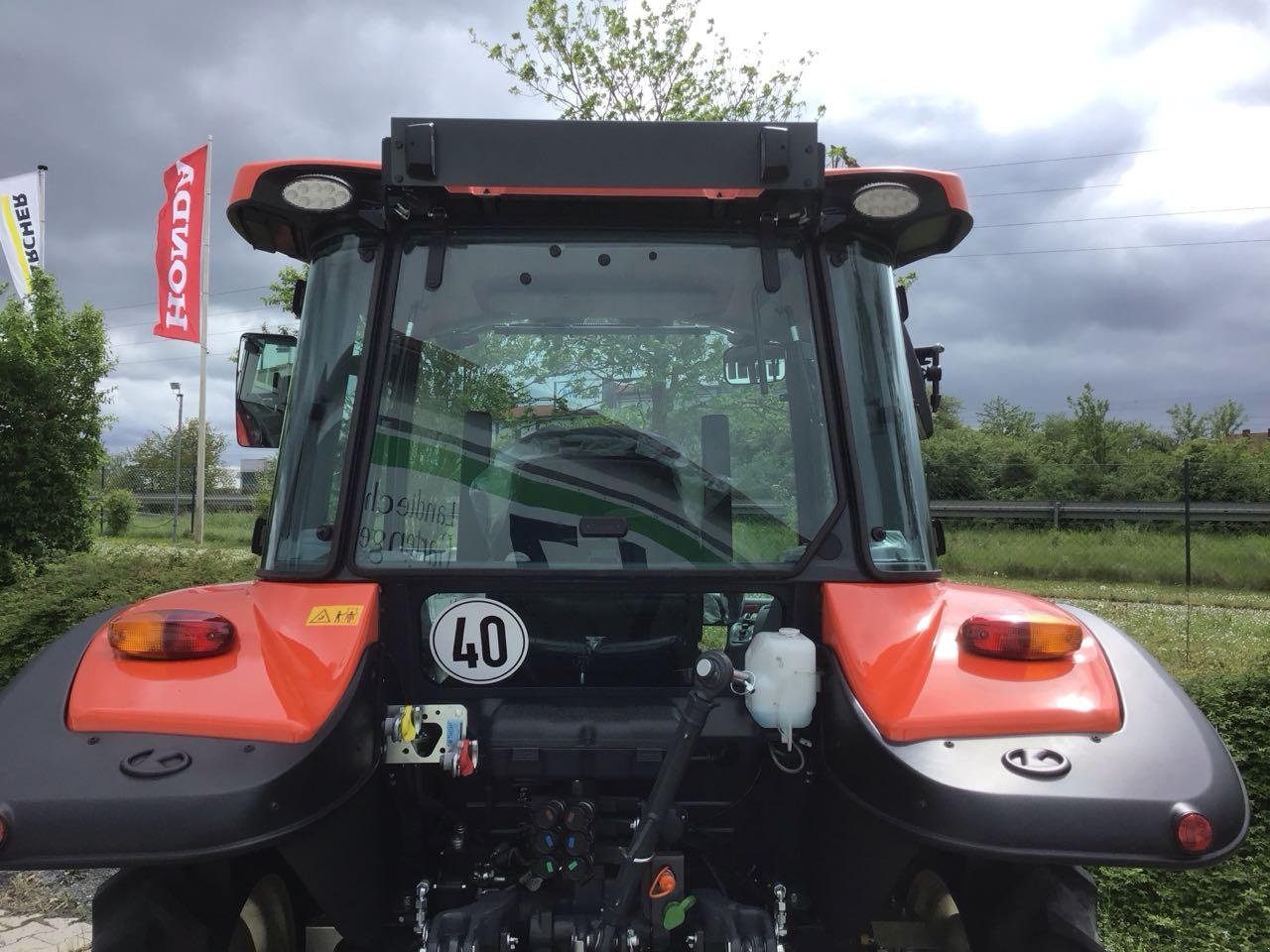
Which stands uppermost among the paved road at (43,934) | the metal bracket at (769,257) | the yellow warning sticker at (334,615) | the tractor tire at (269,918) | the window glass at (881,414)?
the metal bracket at (769,257)

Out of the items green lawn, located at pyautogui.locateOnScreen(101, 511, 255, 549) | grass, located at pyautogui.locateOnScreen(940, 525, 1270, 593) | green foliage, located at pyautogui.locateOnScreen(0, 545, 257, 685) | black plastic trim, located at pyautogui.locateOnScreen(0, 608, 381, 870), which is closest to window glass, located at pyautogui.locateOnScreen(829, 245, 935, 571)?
black plastic trim, located at pyautogui.locateOnScreen(0, 608, 381, 870)

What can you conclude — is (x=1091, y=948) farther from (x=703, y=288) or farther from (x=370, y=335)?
(x=370, y=335)

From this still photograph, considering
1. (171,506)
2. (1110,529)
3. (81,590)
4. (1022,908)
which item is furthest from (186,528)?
(1022,908)

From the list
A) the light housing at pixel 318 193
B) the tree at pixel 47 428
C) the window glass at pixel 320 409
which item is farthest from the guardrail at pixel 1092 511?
the light housing at pixel 318 193

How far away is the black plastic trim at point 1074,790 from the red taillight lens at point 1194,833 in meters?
0.02

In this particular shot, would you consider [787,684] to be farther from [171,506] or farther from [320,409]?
[171,506]

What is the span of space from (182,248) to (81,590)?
455 inches

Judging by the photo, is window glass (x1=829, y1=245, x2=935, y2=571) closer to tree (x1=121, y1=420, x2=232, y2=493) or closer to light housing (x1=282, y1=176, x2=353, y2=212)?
light housing (x1=282, y1=176, x2=353, y2=212)

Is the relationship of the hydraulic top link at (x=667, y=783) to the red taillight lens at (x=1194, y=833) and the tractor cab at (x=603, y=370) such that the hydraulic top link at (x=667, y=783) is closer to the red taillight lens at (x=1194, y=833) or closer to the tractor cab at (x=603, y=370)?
the tractor cab at (x=603, y=370)

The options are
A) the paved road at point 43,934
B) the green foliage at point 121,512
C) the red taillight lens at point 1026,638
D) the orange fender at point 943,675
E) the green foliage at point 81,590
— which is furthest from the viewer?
the green foliage at point 121,512

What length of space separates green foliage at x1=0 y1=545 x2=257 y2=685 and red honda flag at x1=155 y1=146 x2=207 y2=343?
9.58 meters

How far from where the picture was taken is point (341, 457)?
249cm

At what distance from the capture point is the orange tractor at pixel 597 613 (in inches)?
82.7

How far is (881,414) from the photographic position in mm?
2520
